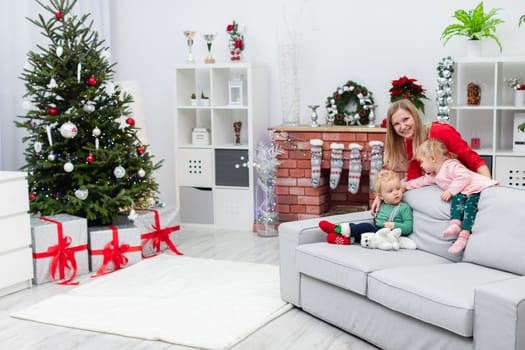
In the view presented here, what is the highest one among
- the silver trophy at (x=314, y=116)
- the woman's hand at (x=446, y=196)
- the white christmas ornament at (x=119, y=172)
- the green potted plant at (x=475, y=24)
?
the green potted plant at (x=475, y=24)

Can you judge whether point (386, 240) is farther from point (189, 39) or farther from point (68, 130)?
point (189, 39)

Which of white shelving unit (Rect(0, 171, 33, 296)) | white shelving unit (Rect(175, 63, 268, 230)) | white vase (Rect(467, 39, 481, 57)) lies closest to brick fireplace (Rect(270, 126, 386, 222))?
white shelving unit (Rect(175, 63, 268, 230))

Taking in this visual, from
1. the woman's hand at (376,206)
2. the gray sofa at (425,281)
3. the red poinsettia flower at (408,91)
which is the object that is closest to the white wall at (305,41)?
the red poinsettia flower at (408,91)

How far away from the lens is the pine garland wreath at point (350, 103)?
5.74 m

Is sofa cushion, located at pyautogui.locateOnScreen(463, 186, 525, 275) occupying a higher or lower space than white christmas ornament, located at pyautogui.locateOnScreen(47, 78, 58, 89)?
lower

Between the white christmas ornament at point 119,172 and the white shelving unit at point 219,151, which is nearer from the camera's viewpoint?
the white christmas ornament at point 119,172

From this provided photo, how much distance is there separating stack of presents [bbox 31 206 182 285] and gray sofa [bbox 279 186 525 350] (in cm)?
139

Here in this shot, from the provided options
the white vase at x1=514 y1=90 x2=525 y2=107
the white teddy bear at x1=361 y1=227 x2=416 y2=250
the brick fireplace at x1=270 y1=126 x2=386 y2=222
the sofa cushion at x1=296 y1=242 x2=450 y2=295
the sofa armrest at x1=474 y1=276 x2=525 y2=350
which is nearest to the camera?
the sofa armrest at x1=474 y1=276 x2=525 y2=350

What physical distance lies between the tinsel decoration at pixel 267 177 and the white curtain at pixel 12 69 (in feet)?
6.20

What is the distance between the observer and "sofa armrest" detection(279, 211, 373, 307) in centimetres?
378

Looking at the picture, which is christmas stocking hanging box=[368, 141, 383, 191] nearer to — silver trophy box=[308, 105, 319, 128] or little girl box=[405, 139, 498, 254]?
silver trophy box=[308, 105, 319, 128]

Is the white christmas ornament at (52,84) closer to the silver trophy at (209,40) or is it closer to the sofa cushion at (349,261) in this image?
the silver trophy at (209,40)

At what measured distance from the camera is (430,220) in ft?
11.9

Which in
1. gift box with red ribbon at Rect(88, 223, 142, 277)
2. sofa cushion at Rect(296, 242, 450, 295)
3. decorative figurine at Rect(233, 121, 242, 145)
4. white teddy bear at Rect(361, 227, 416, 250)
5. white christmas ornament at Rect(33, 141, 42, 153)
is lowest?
gift box with red ribbon at Rect(88, 223, 142, 277)
